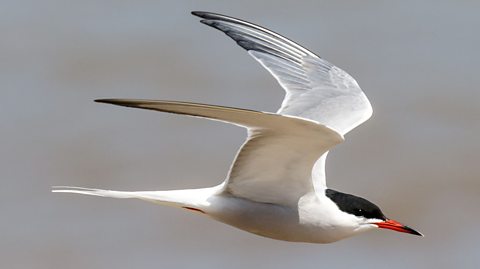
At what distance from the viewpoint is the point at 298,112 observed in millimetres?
5055

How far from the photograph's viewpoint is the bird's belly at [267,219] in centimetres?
454

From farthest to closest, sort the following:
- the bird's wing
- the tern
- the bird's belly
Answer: the bird's belly, the tern, the bird's wing

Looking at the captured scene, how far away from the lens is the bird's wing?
3889 mm

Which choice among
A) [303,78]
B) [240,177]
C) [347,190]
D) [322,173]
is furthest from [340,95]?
[347,190]

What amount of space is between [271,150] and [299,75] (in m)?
1.04

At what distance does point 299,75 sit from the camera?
17.5 ft

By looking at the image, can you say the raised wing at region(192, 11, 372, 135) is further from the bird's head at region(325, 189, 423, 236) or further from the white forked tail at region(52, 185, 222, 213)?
the white forked tail at region(52, 185, 222, 213)

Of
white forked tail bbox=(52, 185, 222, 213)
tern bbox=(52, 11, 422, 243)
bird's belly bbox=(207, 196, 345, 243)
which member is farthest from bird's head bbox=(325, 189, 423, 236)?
white forked tail bbox=(52, 185, 222, 213)

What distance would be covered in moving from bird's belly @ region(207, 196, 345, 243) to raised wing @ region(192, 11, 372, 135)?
0.58 metres

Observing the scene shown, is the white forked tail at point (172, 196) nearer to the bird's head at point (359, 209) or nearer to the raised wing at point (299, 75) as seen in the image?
the bird's head at point (359, 209)

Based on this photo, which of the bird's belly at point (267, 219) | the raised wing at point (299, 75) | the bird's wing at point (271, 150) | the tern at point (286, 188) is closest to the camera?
the bird's wing at point (271, 150)

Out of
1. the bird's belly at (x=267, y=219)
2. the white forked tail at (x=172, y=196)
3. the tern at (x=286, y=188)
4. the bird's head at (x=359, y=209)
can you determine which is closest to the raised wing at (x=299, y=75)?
the tern at (x=286, y=188)

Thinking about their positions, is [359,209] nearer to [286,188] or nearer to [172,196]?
[286,188]

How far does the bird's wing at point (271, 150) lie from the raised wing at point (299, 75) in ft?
1.80
